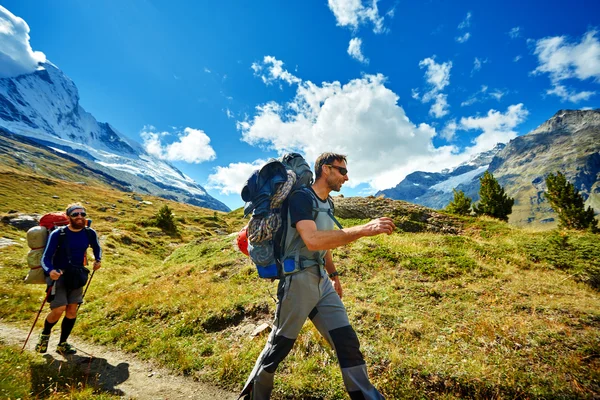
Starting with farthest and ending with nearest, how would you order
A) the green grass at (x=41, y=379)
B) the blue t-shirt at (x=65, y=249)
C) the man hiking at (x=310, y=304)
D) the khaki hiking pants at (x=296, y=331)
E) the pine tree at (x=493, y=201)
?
the pine tree at (x=493, y=201) < the blue t-shirt at (x=65, y=249) < the green grass at (x=41, y=379) < the khaki hiking pants at (x=296, y=331) < the man hiking at (x=310, y=304)

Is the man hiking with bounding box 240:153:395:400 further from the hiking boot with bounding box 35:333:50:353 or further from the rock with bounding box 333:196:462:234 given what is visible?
the rock with bounding box 333:196:462:234

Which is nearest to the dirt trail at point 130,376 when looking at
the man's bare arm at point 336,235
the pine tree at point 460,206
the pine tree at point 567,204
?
the man's bare arm at point 336,235

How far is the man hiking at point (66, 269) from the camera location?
6578 mm

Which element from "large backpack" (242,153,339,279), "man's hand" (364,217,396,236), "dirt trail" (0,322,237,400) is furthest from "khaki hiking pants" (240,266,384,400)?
"dirt trail" (0,322,237,400)

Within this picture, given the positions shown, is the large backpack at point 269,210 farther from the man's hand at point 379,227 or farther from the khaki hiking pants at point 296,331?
the man's hand at point 379,227

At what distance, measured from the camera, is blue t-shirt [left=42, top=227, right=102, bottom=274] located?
6470 millimetres

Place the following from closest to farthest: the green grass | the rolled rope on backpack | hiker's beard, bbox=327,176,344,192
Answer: the rolled rope on backpack → hiker's beard, bbox=327,176,344,192 → the green grass

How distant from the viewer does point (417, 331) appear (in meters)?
6.61

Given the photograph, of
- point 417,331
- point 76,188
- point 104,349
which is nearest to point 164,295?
point 104,349

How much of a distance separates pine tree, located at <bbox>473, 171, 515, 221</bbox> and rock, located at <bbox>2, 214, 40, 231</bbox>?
183 ft

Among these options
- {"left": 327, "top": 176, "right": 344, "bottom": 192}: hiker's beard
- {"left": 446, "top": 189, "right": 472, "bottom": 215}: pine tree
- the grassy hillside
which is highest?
{"left": 446, "top": 189, "right": 472, "bottom": 215}: pine tree

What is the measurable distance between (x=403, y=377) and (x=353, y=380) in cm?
248

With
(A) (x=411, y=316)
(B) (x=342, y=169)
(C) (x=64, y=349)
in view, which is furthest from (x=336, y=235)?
(C) (x=64, y=349)

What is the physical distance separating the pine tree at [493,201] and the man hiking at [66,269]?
4409cm
